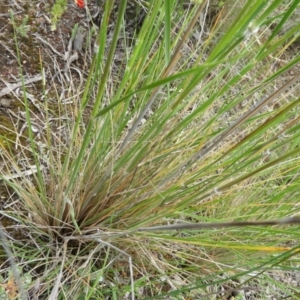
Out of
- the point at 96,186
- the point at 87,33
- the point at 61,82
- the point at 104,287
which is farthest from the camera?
the point at 87,33

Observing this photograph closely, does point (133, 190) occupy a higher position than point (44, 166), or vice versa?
point (133, 190)

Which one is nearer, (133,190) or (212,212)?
(133,190)

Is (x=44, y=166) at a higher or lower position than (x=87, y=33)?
lower

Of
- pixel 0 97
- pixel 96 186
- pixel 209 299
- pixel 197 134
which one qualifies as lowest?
pixel 209 299

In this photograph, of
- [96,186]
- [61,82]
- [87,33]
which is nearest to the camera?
[96,186]

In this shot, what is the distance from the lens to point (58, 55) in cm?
107

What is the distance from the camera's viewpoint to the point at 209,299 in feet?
3.43

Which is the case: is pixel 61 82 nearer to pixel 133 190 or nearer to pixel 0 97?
pixel 0 97

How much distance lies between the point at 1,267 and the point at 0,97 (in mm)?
389

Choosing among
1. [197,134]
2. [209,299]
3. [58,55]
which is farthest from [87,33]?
[209,299]

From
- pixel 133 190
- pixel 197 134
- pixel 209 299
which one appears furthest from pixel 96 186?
pixel 209 299

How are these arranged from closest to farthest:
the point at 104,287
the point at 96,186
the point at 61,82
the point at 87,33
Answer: the point at 96,186, the point at 104,287, the point at 61,82, the point at 87,33

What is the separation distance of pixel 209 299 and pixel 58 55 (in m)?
0.75

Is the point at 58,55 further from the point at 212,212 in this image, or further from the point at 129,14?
the point at 212,212
